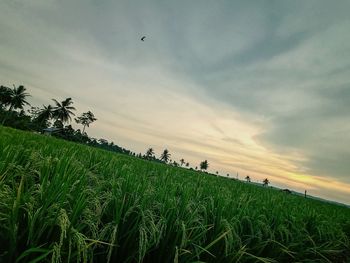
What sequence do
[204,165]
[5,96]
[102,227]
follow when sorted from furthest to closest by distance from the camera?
[204,165] < [5,96] < [102,227]

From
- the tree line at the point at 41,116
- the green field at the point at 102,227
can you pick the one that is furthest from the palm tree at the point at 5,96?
the green field at the point at 102,227

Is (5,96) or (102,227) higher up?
(5,96)

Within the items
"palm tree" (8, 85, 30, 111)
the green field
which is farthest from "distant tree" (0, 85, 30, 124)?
the green field

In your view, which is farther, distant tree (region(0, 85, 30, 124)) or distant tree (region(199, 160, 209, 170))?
distant tree (region(199, 160, 209, 170))

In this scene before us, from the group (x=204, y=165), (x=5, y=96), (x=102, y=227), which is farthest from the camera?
(x=204, y=165)

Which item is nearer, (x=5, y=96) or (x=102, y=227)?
(x=102, y=227)

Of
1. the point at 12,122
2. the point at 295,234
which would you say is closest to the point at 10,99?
the point at 12,122

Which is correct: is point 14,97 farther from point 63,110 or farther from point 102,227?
point 102,227

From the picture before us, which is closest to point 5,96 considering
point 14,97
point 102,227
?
point 14,97

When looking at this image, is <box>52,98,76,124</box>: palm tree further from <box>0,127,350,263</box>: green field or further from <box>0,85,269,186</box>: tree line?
<box>0,127,350,263</box>: green field

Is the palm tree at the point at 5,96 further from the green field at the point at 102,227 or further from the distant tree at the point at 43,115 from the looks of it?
the green field at the point at 102,227

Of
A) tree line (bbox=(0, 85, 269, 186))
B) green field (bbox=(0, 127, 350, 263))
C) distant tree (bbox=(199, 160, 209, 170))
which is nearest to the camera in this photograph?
green field (bbox=(0, 127, 350, 263))

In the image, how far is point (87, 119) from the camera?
8862 cm

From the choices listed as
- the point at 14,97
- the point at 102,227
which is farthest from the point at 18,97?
the point at 102,227
